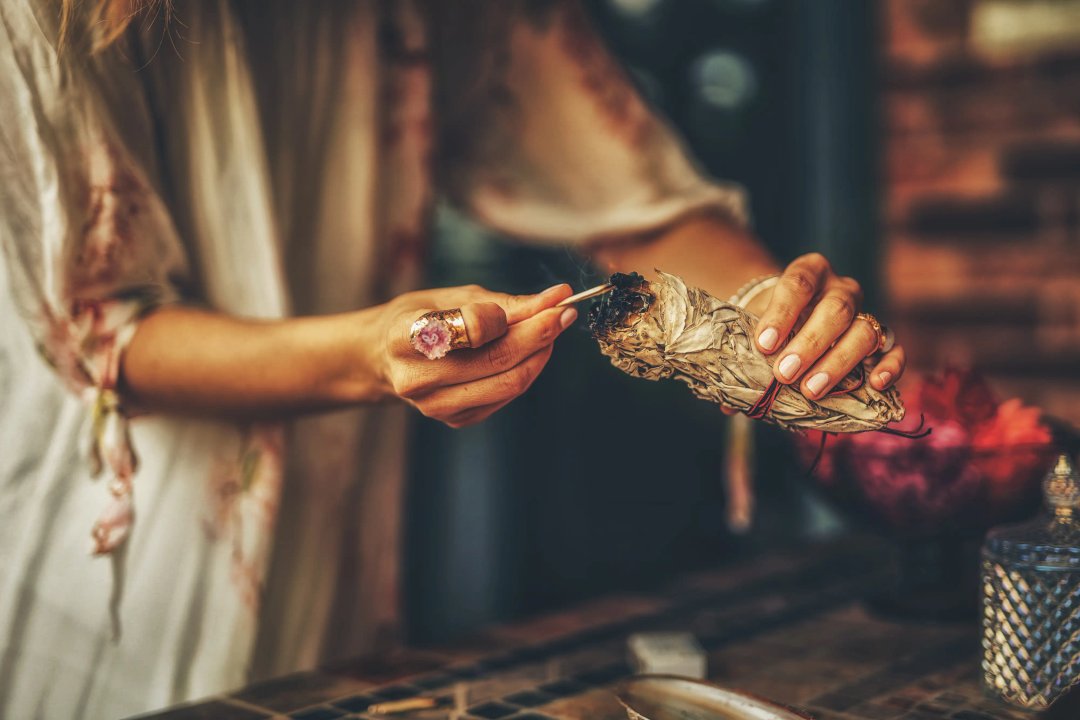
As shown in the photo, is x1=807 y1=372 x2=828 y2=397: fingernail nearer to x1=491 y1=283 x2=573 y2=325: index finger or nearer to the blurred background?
x1=491 y1=283 x2=573 y2=325: index finger

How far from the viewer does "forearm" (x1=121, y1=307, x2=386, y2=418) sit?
3.88ft

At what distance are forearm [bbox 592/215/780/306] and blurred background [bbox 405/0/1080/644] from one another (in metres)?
0.62

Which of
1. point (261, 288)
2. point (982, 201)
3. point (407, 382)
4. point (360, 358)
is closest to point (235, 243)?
point (261, 288)

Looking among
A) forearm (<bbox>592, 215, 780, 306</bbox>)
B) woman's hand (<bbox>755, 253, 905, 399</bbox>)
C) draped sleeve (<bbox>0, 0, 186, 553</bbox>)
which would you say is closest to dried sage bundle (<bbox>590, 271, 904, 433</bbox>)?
woman's hand (<bbox>755, 253, 905, 399</bbox>)

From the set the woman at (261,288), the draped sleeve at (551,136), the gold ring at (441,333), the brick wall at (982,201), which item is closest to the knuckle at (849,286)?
the woman at (261,288)

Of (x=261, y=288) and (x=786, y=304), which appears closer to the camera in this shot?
(x=786, y=304)

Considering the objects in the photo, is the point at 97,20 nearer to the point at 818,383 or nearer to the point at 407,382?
the point at 407,382

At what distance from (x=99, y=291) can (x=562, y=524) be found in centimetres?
164

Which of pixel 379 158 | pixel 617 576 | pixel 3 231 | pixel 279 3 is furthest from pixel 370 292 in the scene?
pixel 617 576

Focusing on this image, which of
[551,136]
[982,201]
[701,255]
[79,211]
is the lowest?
[79,211]

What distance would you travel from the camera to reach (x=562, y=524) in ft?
8.78

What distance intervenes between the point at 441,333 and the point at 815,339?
388 mm

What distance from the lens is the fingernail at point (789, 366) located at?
1.05m

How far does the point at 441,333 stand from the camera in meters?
1.02
